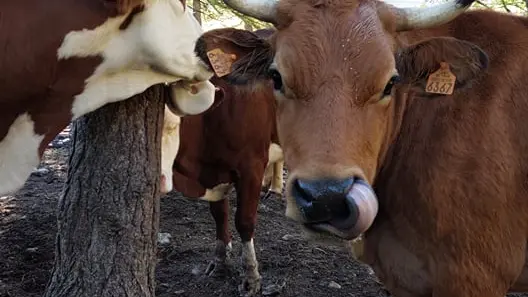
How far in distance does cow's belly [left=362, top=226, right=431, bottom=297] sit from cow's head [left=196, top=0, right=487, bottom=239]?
49 centimetres

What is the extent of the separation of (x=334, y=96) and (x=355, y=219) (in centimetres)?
48

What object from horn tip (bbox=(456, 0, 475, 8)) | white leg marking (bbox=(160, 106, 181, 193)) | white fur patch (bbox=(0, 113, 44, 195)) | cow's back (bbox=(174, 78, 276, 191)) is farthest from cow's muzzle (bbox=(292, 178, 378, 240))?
cow's back (bbox=(174, 78, 276, 191))

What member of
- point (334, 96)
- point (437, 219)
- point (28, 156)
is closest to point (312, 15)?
point (334, 96)

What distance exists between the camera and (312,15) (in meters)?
2.89

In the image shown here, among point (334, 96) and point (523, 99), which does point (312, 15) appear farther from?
point (523, 99)

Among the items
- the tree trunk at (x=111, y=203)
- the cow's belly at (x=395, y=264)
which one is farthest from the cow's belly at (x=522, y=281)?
the tree trunk at (x=111, y=203)

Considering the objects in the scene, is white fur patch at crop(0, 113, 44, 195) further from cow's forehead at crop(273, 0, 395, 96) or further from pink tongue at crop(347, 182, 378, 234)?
pink tongue at crop(347, 182, 378, 234)

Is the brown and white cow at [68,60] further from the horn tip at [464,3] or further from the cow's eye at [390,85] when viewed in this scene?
the horn tip at [464,3]

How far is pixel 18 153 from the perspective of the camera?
2.80m

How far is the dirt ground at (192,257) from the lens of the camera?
5.02 meters

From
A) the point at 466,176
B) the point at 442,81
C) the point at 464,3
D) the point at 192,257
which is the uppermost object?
the point at 464,3

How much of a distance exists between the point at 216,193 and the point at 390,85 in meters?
3.12

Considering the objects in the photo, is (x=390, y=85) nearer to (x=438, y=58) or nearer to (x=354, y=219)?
(x=438, y=58)

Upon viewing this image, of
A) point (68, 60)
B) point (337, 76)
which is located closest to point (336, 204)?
point (337, 76)
